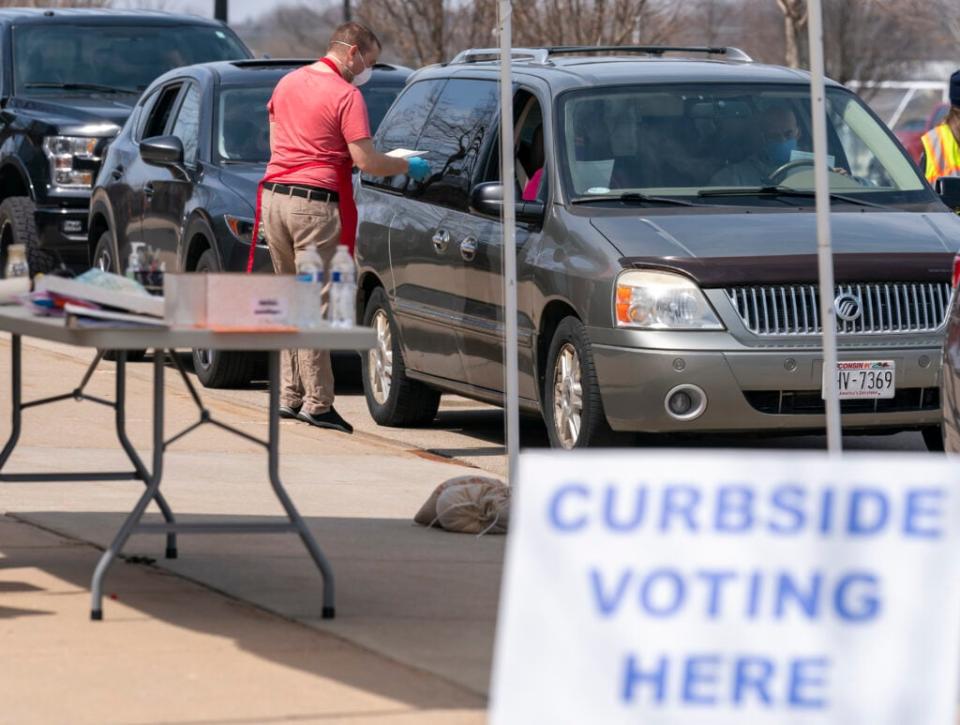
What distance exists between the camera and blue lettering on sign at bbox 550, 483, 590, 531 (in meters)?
3.62

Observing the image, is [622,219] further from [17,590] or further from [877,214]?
[17,590]

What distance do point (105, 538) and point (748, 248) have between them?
9.95 ft

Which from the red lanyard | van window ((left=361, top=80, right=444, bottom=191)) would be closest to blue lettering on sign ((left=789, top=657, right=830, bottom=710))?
the red lanyard

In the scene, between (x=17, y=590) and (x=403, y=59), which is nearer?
(x=17, y=590)

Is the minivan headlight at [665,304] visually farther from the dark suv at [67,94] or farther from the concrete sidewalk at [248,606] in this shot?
the dark suv at [67,94]

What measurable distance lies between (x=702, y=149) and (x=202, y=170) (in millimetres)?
3927

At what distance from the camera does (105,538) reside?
7.39m

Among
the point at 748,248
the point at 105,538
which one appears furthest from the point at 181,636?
the point at 748,248

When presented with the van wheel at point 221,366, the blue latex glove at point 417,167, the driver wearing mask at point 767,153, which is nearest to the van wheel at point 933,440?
the driver wearing mask at point 767,153

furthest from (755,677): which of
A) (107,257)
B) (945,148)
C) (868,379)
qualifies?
(107,257)

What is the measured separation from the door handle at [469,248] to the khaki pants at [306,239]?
640 millimetres

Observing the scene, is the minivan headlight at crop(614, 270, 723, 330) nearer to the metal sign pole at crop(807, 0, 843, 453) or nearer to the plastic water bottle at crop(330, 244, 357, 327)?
the metal sign pole at crop(807, 0, 843, 453)

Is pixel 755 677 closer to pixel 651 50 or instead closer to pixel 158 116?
pixel 651 50

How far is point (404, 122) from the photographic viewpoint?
37.6 feet
